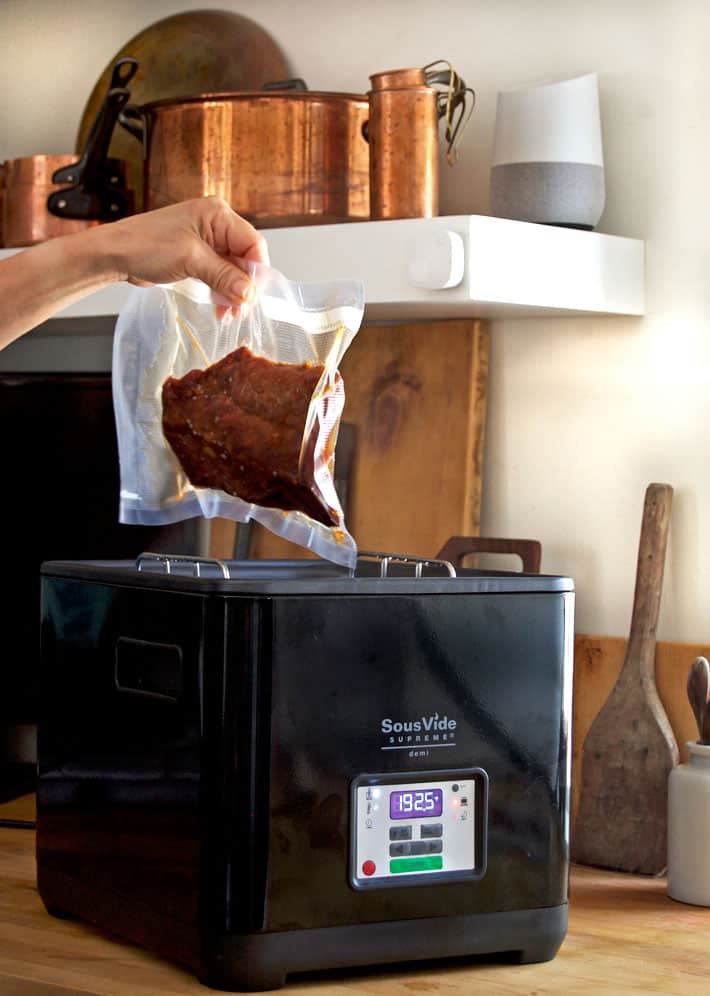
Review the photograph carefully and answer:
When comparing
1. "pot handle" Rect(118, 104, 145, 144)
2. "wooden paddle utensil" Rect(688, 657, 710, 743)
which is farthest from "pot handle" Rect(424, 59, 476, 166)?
"wooden paddle utensil" Rect(688, 657, 710, 743)

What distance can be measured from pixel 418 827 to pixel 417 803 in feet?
0.06

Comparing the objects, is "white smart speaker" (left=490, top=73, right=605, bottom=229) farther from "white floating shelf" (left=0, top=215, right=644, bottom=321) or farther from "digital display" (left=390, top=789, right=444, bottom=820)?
"digital display" (left=390, top=789, right=444, bottom=820)

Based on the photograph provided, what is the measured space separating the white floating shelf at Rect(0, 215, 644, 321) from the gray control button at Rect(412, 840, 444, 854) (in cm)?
51

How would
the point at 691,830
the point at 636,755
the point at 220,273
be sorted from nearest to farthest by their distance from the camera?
the point at 220,273 < the point at 691,830 < the point at 636,755

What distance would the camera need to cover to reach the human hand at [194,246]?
1.18 m

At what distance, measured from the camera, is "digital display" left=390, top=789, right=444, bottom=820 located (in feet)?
3.49

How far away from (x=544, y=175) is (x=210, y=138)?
33 cm

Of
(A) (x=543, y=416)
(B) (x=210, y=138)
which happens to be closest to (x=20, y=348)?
(B) (x=210, y=138)

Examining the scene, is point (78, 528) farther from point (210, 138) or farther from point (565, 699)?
point (565, 699)

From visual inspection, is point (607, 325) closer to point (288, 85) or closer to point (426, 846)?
point (288, 85)

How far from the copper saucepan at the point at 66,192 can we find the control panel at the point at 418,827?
0.85 m

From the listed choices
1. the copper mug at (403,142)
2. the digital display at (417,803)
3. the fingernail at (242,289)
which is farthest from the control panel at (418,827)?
the copper mug at (403,142)

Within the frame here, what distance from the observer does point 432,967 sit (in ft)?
3.57

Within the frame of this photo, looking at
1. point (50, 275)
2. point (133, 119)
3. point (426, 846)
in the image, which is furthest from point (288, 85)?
point (426, 846)
